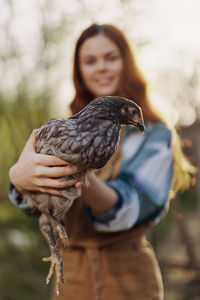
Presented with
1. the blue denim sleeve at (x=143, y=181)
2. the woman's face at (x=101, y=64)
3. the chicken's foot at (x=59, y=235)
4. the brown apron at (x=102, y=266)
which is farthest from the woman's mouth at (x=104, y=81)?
the chicken's foot at (x=59, y=235)

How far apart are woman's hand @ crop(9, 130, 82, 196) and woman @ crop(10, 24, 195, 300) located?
1.35 feet

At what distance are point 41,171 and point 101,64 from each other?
2.87ft

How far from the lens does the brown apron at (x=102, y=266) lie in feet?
5.40

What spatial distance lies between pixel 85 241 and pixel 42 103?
6.08 meters

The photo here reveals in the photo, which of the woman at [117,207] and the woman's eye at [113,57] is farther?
the woman's eye at [113,57]

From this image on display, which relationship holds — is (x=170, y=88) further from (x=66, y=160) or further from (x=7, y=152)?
(x=7, y=152)

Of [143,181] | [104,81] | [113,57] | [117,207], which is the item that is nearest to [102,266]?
[117,207]

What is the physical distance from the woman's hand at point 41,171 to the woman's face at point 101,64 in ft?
2.53

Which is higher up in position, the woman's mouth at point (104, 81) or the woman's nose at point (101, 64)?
the woman's nose at point (101, 64)

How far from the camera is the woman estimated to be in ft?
5.29

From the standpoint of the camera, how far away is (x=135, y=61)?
1.98m

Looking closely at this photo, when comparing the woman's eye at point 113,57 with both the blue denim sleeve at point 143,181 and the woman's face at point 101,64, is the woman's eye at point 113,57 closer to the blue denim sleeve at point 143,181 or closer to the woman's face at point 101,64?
the woman's face at point 101,64

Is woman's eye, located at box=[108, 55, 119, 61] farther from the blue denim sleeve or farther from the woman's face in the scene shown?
the blue denim sleeve

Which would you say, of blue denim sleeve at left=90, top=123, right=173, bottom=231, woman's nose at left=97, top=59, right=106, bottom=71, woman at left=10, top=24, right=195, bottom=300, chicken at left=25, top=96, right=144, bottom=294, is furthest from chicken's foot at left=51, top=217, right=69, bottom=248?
woman's nose at left=97, top=59, right=106, bottom=71
